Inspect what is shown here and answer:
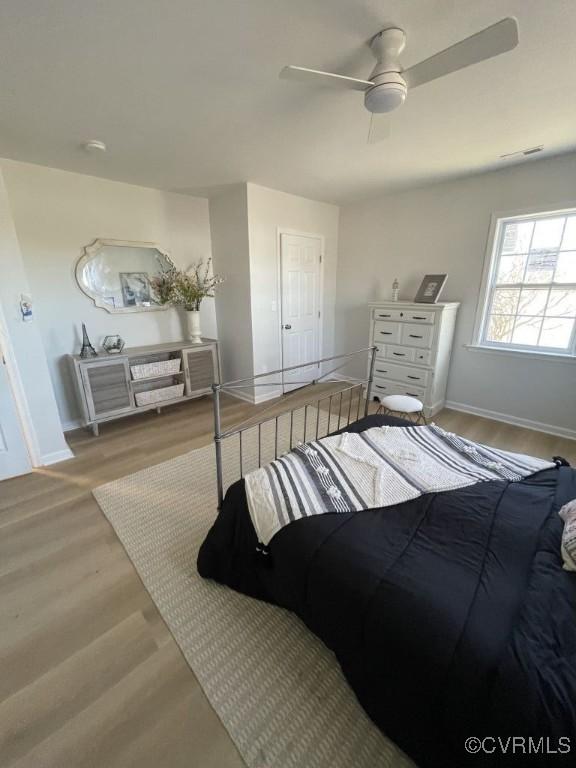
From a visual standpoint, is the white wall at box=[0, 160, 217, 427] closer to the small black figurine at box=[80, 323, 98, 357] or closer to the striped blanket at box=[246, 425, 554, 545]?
the small black figurine at box=[80, 323, 98, 357]

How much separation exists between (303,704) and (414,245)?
421 centimetres

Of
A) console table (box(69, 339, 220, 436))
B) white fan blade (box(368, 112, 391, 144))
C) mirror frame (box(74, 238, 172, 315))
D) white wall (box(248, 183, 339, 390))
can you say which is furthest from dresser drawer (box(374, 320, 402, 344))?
mirror frame (box(74, 238, 172, 315))

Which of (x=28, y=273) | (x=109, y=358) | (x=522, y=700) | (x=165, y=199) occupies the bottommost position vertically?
(x=522, y=700)

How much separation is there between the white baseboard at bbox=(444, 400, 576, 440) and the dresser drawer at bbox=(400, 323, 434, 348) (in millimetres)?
928

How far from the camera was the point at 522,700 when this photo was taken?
2.41 ft

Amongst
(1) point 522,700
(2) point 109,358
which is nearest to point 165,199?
(2) point 109,358

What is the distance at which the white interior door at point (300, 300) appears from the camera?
405cm

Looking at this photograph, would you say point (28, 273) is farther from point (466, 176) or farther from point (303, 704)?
point (466, 176)

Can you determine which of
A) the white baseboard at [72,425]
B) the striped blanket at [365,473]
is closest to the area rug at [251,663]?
the striped blanket at [365,473]

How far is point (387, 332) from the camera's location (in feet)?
12.4

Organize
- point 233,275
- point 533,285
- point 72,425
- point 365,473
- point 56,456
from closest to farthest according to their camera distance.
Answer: point 365,473, point 56,456, point 533,285, point 72,425, point 233,275

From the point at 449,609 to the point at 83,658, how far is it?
4.85ft

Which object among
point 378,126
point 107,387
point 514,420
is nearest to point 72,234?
point 107,387

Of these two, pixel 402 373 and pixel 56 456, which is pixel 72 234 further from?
pixel 402 373
